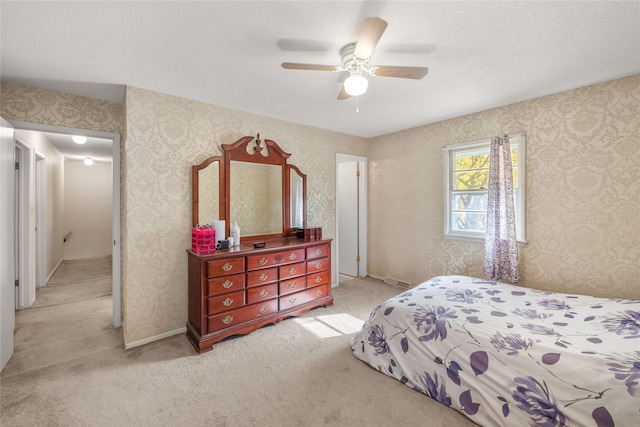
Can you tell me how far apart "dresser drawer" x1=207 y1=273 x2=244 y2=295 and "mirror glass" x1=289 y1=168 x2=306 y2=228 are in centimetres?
120

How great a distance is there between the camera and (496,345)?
5.50 ft

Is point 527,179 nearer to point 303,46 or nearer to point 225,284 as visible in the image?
point 303,46

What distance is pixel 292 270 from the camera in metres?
3.17

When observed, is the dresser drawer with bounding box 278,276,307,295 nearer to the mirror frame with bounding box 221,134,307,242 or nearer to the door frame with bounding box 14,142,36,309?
the mirror frame with bounding box 221,134,307,242

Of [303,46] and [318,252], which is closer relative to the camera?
[303,46]

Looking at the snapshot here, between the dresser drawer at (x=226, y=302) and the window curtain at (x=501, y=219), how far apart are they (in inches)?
112

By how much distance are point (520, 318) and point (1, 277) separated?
158 inches

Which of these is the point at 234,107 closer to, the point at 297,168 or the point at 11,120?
the point at 297,168

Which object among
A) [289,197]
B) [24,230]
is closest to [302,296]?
[289,197]

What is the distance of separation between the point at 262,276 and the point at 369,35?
235cm

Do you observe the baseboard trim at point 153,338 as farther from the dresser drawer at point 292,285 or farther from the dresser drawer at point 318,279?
the dresser drawer at point 318,279

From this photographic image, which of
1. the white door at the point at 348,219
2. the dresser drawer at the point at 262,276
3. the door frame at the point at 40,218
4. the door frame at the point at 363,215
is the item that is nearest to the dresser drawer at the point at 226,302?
the dresser drawer at the point at 262,276

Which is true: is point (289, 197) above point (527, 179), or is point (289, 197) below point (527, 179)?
below

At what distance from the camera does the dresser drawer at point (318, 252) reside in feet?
11.0
